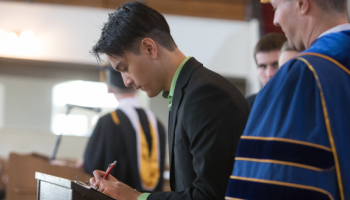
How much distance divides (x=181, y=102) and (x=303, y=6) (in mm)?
574

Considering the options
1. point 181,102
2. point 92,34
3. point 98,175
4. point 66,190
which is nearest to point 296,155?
point 181,102

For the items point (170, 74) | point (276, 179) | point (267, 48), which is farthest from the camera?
point (267, 48)

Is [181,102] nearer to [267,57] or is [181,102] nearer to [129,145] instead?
[267,57]

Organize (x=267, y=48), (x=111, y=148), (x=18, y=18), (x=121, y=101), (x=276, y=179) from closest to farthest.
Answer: (x=276, y=179) < (x=267, y=48) < (x=111, y=148) < (x=121, y=101) < (x=18, y=18)

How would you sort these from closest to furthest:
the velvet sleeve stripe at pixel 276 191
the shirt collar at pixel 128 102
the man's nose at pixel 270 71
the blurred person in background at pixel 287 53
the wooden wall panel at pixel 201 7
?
the velvet sleeve stripe at pixel 276 191
the blurred person in background at pixel 287 53
the man's nose at pixel 270 71
the shirt collar at pixel 128 102
the wooden wall panel at pixel 201 7

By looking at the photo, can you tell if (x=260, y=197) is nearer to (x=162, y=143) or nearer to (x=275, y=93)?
(x=275, y=93)

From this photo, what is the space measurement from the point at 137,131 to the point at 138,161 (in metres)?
0.24

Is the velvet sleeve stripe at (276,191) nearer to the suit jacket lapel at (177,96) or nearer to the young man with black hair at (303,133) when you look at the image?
the young man with black hair at (303,133)

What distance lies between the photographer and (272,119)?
38.1 inches

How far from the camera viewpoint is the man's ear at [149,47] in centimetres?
154

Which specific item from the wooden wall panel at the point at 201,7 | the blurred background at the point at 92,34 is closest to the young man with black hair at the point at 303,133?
the blurred background at the point at 92,34

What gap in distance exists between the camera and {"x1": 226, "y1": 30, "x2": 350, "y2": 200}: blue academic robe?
92 centimetres

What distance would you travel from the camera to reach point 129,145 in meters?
3.22

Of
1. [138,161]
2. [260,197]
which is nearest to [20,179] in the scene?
[138,161]
